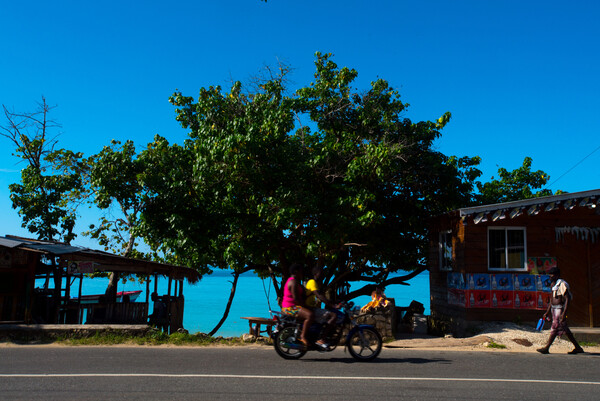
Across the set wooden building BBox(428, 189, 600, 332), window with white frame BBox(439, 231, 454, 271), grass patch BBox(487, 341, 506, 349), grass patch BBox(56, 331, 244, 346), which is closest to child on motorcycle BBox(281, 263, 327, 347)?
grass patch BBox(56, 331, 244, 346)

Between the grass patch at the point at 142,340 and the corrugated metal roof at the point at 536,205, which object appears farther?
the corrugated metal roof at the point at 536,205

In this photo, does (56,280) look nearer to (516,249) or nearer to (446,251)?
(446,251)

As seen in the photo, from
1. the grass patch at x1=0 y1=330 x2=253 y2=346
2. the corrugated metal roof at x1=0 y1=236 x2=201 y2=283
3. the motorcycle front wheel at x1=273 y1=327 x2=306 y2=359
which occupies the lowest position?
the grass patch at x1=0 y1=330 x2=253 y2=346

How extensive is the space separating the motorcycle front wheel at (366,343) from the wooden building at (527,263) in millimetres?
5824

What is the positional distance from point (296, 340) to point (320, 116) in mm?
10805

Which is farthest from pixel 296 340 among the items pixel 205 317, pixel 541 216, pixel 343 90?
pixel 205 317

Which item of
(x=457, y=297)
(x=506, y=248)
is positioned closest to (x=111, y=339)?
(x=457, y=297)

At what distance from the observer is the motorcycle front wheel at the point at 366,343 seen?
30.2ft

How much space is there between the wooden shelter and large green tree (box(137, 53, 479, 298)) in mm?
2492

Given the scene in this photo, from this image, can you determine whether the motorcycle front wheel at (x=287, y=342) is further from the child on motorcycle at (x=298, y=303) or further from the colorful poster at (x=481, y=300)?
the colorful poster at (x=481, y=300)

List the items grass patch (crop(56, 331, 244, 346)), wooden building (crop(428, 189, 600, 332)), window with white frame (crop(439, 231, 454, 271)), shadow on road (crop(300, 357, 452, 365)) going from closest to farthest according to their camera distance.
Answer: shadow on road (crop(300, 357, 452, 365)), grass patch (crop(56, 331, 244, 346)), wooden building (crop(428, 189, 600, 332)), window with white frame (crop(439, 231, 454, 271))

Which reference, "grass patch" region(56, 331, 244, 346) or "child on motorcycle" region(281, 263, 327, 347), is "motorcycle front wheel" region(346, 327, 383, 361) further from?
"grass patch" region(56, 331, 244, 346)

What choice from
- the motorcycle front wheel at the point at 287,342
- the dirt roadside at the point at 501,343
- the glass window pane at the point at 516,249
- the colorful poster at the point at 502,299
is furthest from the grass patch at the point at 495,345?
the motorcycle front wheel at the point at 287,342

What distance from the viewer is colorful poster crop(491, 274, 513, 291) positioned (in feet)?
46.8
